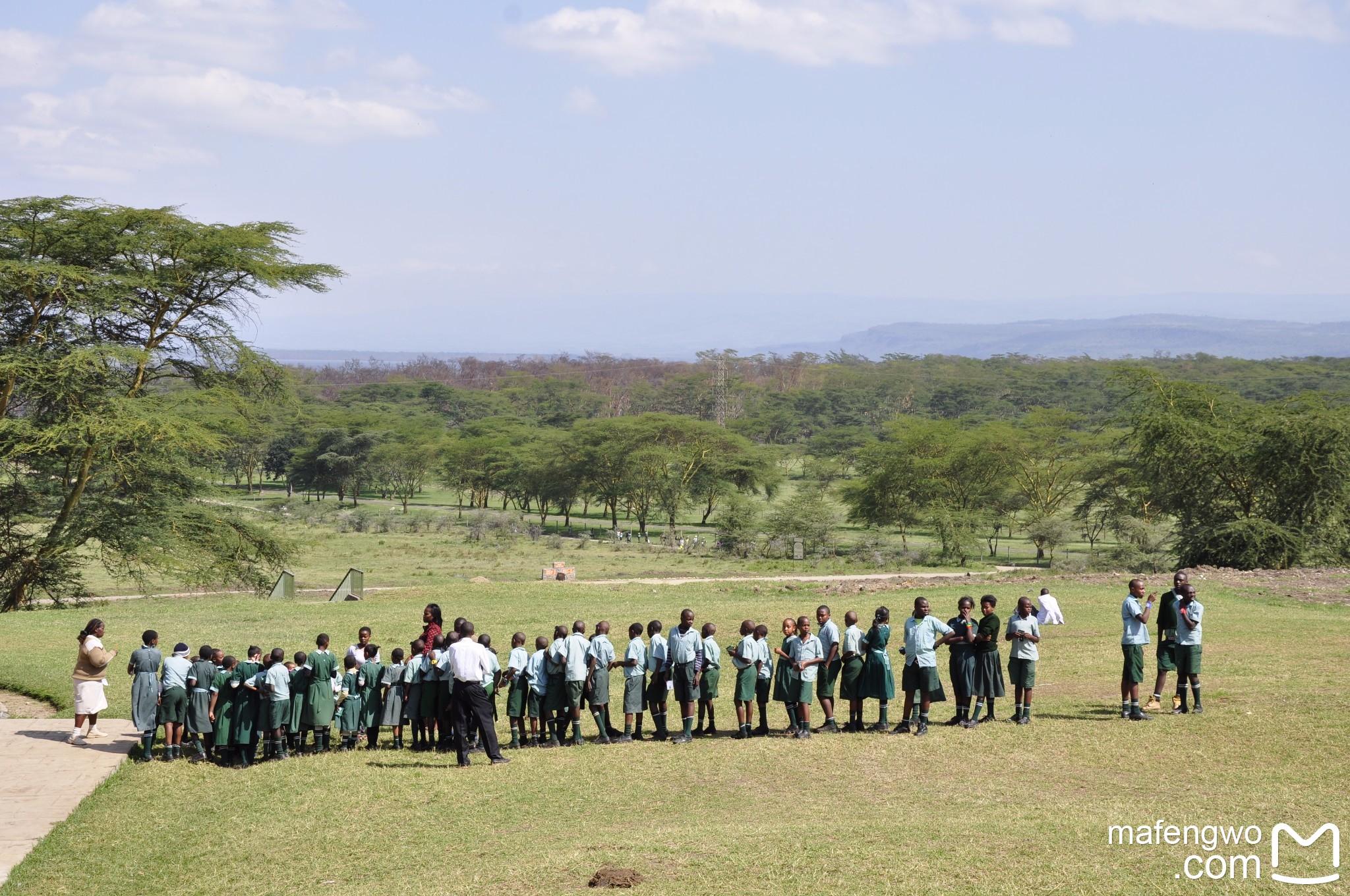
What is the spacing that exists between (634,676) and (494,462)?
6275 cm

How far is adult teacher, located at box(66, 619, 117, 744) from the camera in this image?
1388 centimetres

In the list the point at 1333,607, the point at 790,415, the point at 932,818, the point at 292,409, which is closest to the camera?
the point at 932,818

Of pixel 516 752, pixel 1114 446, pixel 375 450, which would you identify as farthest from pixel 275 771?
pixel 375 450

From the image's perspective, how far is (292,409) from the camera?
36406 mm

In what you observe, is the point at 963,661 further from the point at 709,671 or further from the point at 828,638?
the point at 709,671

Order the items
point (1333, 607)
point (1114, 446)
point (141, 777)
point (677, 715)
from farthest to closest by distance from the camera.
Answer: point (1114, 446)
point (1333, 607)
point (677, 715)
point (141, 777)

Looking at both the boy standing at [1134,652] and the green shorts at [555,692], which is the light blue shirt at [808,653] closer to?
the green shorts at [555,692]

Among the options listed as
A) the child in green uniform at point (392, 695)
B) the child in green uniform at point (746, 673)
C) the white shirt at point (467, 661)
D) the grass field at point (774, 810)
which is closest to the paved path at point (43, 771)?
the grass field at point (774, 810)

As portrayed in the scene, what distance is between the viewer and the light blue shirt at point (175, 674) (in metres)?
13.2

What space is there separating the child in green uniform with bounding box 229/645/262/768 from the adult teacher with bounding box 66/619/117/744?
1.91 m

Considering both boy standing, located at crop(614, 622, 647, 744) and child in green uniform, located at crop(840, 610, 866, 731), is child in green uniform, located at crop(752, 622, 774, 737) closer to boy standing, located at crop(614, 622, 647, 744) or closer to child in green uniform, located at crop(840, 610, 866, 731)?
child in green uniform, located at crop(840, 610, 866, 731)

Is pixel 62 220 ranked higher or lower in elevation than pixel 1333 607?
higher

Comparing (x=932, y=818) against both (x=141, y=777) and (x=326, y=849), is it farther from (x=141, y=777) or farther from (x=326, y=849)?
(x=141, y=777)

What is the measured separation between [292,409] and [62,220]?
8.51 meters
